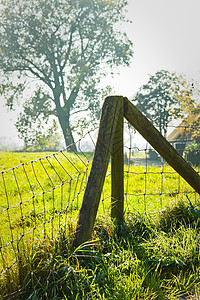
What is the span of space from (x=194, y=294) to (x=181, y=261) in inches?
12.9

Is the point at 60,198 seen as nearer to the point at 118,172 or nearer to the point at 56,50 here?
the point at 118,172

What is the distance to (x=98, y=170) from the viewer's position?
301 centimetres

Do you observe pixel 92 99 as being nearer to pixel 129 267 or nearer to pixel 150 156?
pixel 150 156

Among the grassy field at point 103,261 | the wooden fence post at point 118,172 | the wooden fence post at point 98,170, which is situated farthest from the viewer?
the wooden fence post at point 118,172

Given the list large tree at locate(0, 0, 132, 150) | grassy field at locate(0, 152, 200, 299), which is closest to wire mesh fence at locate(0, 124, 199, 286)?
grassy field at locate(0, 152, 200, 299)

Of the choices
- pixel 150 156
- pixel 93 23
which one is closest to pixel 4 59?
pixel 93 23

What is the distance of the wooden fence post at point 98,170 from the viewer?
295 centimetres

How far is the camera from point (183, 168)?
12.1 feet

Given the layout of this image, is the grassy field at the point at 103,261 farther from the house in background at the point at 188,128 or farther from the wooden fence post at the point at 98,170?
the house in background at the point at 188,128

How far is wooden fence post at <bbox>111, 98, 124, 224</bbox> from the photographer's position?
3.29 metres

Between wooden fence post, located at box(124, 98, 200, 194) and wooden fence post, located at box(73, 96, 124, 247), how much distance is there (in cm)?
18

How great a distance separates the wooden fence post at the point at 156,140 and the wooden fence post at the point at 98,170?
18cm

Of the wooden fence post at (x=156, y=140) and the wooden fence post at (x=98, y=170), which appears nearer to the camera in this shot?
the wooden fence post at (x=98, y=170)

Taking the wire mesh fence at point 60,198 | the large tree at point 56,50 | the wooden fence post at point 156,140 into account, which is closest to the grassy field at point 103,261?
the wire mesh fence at point 60,198
